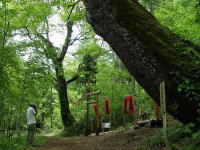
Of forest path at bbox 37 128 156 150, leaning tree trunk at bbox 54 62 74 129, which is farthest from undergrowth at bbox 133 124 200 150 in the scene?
leaning tree trunk at bbox 54 62 74 129

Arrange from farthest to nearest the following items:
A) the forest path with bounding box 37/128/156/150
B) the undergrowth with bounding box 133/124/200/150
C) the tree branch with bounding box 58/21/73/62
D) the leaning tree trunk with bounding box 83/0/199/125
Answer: the tree branch with bounding box 58/21/73/62
the forest path with bounding box 37/128/156/150
the leaning tree trunk with bounding box 83/0/199/125
the undergrowth with bounding box 133/124/200/150

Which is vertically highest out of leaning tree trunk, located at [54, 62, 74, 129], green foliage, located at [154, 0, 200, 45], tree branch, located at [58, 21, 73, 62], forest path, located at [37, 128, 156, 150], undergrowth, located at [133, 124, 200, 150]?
tree branch, located at [58, 21, 73, 62]

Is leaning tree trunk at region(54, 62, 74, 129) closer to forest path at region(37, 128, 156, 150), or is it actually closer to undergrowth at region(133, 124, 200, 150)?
forest path at region(37, 128, 156, 150)

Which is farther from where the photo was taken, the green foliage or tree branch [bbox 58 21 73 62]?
tree branch [bbox 58 21 73 62]

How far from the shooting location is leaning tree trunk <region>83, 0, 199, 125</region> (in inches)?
195

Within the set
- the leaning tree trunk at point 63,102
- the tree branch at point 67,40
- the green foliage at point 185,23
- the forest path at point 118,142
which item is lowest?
the forest path at point 118,142

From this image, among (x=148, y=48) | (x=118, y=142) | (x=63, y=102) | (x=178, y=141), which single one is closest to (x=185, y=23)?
(x=148, y=48)

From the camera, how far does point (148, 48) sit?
5.13 m

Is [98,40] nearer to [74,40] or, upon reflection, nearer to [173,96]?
[74,40]

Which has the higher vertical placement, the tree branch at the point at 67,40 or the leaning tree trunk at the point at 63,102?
the tree branch at the point at 67,40

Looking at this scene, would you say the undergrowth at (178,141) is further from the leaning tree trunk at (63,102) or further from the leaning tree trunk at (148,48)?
the leaning tree trunk at (63,102)

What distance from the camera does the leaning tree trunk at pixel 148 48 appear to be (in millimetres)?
4941

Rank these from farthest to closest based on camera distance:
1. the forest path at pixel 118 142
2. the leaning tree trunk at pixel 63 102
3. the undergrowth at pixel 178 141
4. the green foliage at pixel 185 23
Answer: the leaning tree trunk at pixel 63 102 → the green foliage at pixel 185 23 → the forest path at pixel 118 142 → the undergrowth at pixel 178 141

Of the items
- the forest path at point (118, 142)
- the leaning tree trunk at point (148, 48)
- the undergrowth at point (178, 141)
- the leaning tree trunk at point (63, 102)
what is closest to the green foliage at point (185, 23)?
the leaning tree trunk at point (148, 48)
